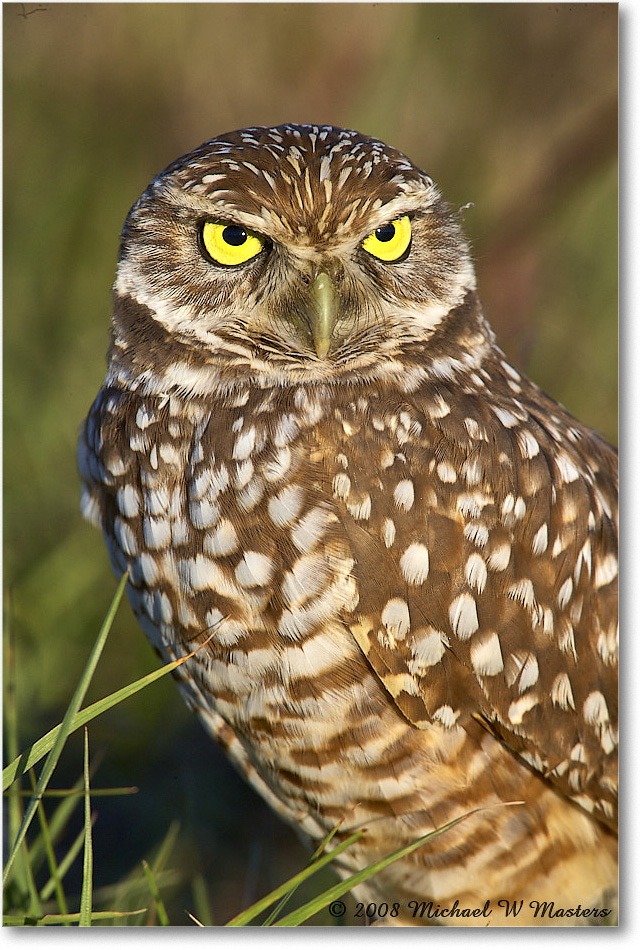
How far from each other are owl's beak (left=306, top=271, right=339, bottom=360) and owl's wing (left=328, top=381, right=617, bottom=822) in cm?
15

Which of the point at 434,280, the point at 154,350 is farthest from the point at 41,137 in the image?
the point at 434,280

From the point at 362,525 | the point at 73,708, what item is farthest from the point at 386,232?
the point at 73,708

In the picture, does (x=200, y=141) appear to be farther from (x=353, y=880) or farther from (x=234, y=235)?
(x=353, y=880)

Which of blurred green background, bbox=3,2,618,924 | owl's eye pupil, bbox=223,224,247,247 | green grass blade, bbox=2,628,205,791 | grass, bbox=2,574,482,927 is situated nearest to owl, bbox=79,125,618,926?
owl's eye pupil, bbox=223,224,247,247

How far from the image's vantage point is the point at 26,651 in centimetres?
225

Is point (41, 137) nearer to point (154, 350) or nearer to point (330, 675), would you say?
point (154, 350)

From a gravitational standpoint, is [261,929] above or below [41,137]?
below

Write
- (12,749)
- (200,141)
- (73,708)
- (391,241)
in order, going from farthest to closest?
(200,141), (12,749), (391,241), (73,708)

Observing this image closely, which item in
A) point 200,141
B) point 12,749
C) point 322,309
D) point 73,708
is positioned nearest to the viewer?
point 73,708

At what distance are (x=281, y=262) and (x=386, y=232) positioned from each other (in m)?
0.22

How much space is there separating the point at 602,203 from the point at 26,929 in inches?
82.0

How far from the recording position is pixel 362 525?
150 cm

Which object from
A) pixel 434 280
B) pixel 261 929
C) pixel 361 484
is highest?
pixel 434 280

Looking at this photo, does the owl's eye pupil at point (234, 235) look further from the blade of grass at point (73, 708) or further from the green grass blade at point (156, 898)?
the green grass blade at point (156, 898)
